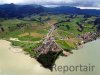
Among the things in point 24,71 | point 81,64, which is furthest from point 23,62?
point 81,64

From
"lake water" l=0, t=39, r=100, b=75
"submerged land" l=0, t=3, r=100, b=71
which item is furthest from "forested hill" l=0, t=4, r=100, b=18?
"lake water" l=0, t=39, r=100, b=75

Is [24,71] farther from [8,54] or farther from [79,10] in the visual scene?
[79,10]

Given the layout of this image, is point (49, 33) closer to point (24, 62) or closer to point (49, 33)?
point (49, 33)

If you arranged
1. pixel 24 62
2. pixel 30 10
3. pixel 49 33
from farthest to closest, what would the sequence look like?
pixel 30 10, pixel 49 33, pixel 24 62

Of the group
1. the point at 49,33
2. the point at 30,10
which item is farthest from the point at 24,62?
the point at 30,10

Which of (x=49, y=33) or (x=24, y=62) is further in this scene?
(x=49, y=33)

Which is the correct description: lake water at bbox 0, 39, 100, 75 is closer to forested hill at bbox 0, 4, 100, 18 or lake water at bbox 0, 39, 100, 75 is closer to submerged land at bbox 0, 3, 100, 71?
submerged land at bbox 0, 3, 100, 71

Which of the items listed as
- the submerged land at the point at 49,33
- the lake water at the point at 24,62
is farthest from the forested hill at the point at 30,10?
the lake water at the point at 24,62
